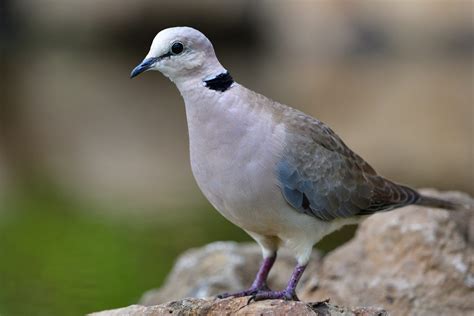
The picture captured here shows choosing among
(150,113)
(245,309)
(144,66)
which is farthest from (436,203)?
(150,113)

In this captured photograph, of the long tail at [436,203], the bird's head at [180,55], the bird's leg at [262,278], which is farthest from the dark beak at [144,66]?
the long tail at [436,203]

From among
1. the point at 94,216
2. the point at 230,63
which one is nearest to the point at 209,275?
the point at 94,216

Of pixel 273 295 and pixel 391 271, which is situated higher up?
pixel 273 295

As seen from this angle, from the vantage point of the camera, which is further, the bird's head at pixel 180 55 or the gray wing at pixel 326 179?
the gray wing at pixel 326 179

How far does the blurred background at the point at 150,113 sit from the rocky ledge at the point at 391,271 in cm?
101

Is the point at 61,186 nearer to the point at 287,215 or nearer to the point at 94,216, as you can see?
the point at 94,216

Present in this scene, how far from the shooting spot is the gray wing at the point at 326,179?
466 cm

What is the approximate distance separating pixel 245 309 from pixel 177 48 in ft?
3.99

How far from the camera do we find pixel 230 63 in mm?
20844

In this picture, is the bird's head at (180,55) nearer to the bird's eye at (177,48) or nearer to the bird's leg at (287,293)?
the bird's eye at (177,48)

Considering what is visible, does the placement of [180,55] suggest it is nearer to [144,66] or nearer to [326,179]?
[144,66]

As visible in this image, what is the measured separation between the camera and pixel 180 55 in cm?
439

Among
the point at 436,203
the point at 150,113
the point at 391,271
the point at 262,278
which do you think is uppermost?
the point at 436,203

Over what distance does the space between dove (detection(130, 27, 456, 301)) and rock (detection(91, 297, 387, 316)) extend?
4.6 inches
